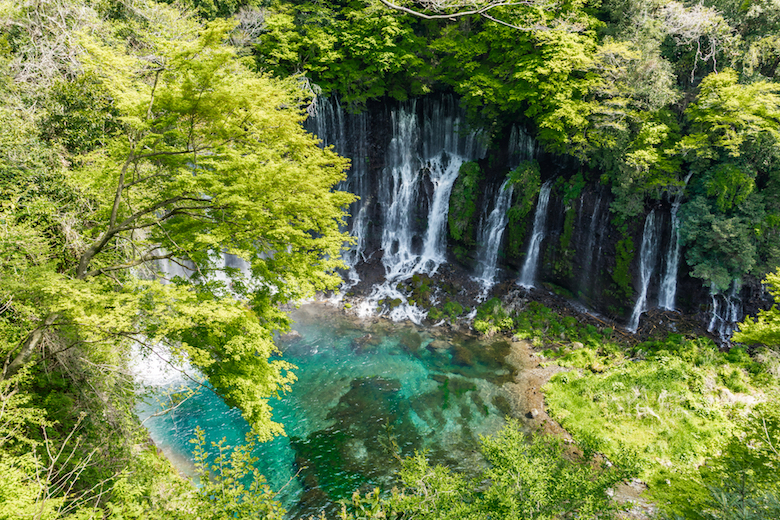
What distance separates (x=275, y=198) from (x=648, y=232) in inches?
631

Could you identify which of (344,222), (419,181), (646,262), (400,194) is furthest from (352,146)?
(646,262)

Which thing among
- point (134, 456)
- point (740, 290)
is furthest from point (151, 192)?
point (740, 290)

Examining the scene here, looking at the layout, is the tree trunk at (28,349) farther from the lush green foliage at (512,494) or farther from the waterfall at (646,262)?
the waterfall at (646,262)

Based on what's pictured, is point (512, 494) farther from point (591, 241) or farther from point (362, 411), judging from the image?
point (591, 241)

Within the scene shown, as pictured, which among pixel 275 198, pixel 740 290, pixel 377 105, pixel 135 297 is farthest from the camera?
pixel 377 105

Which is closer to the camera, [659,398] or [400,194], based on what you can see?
[659,398]

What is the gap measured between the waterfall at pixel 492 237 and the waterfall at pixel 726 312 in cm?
925

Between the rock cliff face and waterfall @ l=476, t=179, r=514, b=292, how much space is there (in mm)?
56

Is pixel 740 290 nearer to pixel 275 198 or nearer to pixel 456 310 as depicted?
pixel 456 310

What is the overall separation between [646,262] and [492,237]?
717 cm

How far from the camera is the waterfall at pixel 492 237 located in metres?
20.1

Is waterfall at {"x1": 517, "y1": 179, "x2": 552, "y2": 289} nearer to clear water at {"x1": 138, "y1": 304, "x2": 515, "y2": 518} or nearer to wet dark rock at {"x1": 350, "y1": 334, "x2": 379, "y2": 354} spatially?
clear water at {"x1": 138, "y1": 304, "x2": 515, "y2": 518}

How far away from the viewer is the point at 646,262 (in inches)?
650

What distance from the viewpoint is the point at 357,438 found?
1239 cm
